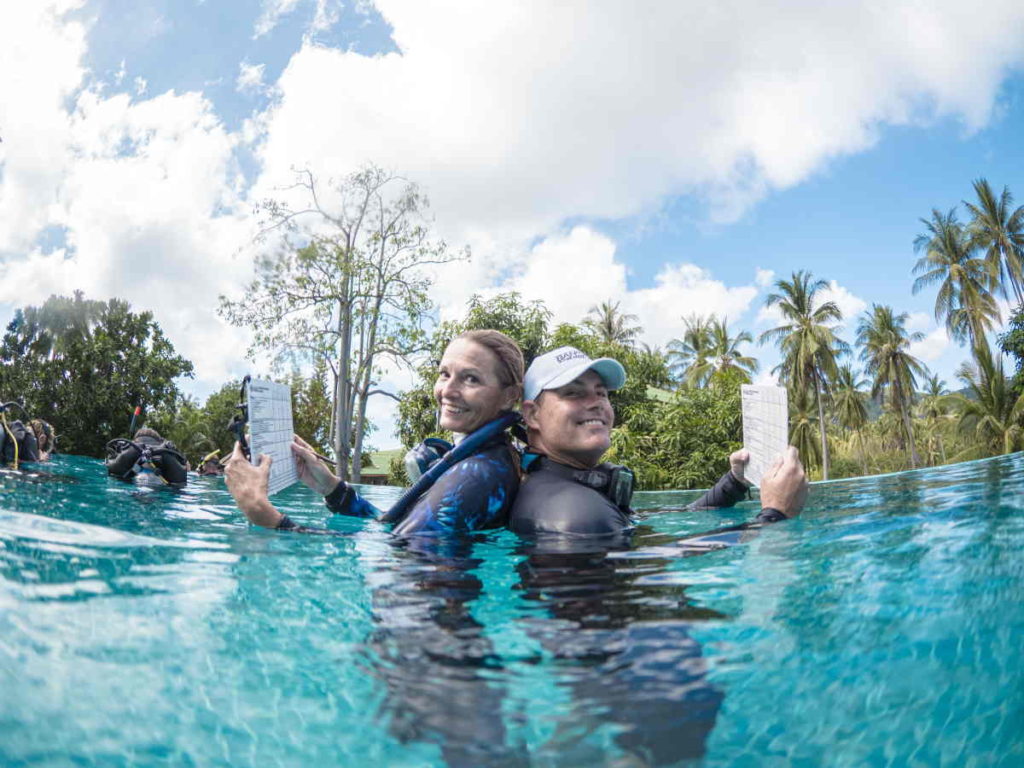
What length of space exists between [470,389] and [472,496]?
587 millimetres

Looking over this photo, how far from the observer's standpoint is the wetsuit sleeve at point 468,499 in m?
2.46

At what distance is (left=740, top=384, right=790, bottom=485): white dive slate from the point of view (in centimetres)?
297

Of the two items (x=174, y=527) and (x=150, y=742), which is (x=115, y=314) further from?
(x=150, y=742)

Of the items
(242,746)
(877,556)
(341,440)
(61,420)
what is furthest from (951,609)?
(61,420)

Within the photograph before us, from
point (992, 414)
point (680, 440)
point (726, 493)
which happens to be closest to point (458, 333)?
point (680, 440)

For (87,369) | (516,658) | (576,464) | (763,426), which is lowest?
(516,658)

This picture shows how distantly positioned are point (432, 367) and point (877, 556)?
20829 mm

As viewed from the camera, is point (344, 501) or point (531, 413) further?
point (344, 501)

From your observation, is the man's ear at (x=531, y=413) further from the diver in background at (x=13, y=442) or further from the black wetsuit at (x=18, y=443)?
the black wetsuit at (x=18, y=443)

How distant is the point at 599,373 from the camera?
9.26ft

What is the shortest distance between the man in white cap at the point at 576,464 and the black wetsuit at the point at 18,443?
919cm

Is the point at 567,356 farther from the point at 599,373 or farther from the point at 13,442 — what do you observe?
the point at 13,442

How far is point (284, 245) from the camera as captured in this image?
23234mm

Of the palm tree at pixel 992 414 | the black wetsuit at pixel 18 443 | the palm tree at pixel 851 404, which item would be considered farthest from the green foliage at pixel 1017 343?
the black wetsuit at pixel 18 443
